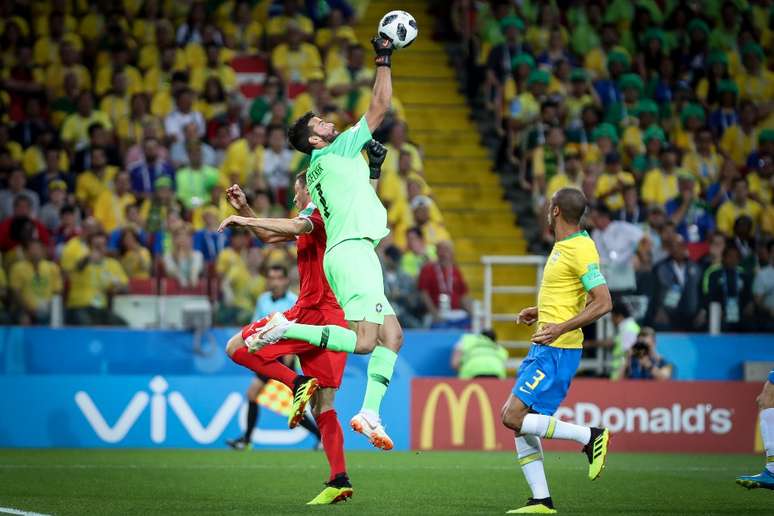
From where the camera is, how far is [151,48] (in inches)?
819

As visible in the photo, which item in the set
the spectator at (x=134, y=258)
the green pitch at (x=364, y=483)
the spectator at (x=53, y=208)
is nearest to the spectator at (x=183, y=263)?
the spectator at (x=134, y=258)

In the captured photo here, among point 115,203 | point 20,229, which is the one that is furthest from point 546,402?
point 115,203

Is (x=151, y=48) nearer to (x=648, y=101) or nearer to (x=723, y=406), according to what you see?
(x=648, y=101)

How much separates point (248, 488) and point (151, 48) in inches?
449

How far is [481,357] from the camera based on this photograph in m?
17.0

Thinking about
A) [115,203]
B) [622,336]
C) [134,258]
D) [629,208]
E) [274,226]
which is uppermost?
[629,208]

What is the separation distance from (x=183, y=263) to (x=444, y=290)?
3369 millimetres

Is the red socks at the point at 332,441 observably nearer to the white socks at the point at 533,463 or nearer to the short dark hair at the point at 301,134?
the white socks at the point at 533,463

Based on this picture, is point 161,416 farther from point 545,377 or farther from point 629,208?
point 545,377

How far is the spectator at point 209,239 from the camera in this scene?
696 inches

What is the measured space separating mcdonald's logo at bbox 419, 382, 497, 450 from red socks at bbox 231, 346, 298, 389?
22.2 ft

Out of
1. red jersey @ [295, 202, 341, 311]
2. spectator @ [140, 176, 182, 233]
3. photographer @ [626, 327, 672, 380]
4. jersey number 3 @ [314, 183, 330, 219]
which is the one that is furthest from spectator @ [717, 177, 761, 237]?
jersey number 3 @ [314, 183, 330, 219]

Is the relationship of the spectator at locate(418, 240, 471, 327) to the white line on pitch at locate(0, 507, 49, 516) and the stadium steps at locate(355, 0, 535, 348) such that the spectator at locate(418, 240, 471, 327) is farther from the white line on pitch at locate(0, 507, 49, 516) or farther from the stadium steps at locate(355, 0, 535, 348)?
the white line on pitch at locate(0, 507, 49, 516)

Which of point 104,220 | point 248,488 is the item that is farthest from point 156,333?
point 248,488
